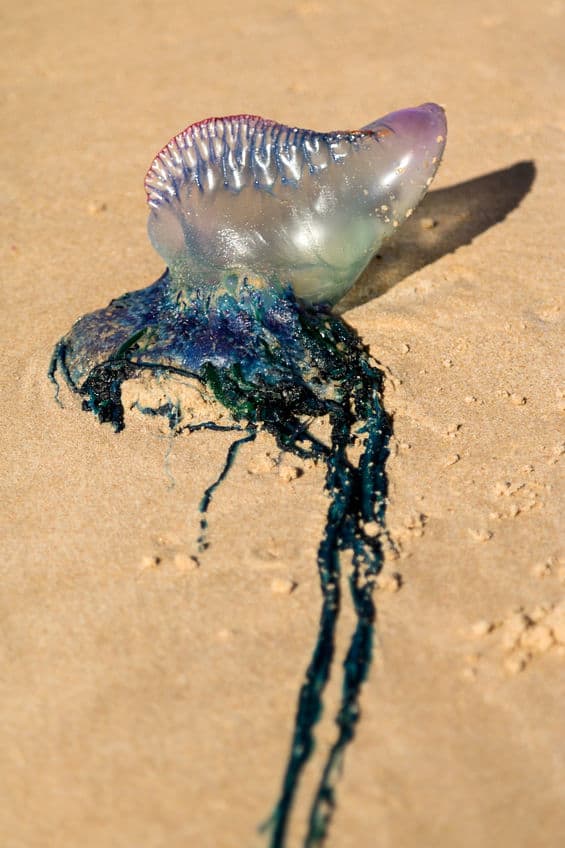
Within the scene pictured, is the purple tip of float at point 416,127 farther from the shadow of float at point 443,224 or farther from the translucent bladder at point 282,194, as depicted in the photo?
the shadow of float at point 443,224

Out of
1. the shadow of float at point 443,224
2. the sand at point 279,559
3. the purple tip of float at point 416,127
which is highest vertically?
the purple tip of float at point 416,127

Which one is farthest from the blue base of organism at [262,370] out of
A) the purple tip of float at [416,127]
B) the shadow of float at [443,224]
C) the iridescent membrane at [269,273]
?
the purple tip of float at [416,127]

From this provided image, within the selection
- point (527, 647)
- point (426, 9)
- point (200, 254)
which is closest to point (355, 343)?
point (200, 254)

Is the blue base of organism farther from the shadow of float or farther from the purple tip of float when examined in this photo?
the purple tip of float

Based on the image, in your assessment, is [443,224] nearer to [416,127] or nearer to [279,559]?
[416,127]

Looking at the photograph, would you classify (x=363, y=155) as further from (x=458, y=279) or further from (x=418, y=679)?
(x=418, y=679)

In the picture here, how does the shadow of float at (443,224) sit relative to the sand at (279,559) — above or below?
above

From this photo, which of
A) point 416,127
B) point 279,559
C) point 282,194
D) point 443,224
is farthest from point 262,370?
point 443,224
